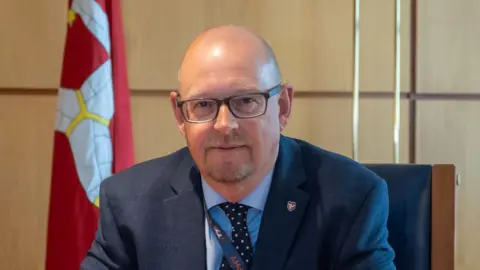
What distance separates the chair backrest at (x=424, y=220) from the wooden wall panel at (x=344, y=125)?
43.7 inches

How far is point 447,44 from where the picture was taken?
102 inches

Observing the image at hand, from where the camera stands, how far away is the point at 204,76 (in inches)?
53.6

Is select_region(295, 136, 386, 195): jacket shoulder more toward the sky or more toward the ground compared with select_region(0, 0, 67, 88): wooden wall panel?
more toward the ground

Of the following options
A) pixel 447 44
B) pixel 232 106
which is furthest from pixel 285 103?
pixel 447 44

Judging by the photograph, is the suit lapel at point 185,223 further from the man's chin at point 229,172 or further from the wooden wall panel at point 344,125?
the wooden wall panel at point 344,125

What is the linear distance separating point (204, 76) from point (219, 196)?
321mm

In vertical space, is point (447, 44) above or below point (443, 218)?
above

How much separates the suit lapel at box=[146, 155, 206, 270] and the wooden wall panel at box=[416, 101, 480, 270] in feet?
4.69

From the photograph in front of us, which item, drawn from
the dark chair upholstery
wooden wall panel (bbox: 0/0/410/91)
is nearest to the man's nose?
the dark chair upholstery

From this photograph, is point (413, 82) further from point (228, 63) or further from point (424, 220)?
point (228, 63)

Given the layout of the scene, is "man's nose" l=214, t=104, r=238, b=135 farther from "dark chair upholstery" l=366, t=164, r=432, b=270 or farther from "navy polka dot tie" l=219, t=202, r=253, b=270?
"dark chair upholstery" l=366, t=164, r=432, b=270

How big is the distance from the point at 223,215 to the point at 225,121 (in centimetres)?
28

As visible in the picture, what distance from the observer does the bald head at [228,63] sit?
4.43 feet

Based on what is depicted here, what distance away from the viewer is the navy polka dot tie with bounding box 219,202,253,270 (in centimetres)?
140
